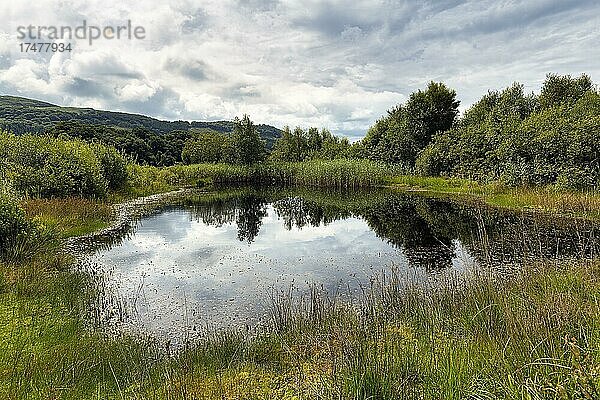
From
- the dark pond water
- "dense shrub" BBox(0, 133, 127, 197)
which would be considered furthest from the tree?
"dense shrub" BBox(0, 133, 127, 197)

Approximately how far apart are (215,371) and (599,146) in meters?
20.1

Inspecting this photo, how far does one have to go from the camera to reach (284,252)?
1281 cm

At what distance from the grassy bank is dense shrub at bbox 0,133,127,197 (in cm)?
1833

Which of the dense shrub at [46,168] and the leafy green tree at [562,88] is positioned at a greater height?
the leafy green tree at [562,88]

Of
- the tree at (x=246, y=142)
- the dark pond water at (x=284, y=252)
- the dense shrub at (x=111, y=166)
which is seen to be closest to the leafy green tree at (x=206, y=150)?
the tree at (x=246, y=142)

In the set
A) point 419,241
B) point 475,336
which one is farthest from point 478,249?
point 475,336

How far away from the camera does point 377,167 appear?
3419 centimetres

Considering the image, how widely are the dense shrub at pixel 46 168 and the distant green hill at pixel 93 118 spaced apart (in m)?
70.1

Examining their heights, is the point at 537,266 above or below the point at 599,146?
below

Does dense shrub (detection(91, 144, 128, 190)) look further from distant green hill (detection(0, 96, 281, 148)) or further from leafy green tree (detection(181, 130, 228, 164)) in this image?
distant green hill (detection(0, 96, 281, 148))

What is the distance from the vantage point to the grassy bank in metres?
15.2

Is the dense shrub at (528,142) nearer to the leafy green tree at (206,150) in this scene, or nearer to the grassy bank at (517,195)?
the grassy bank at (517,195)

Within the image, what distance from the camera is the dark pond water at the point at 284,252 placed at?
7.98 metres

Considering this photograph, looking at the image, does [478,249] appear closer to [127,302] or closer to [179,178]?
[127,302]
